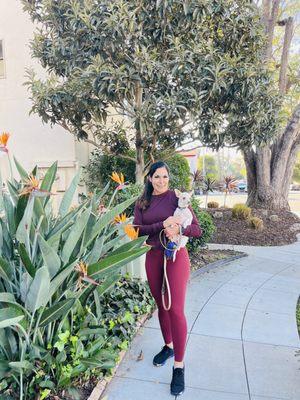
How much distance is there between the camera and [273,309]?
176 inches

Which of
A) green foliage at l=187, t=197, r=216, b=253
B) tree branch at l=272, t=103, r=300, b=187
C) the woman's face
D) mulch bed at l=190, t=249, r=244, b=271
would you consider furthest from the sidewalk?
tree branch at l=272, t=103, r=300, b=187

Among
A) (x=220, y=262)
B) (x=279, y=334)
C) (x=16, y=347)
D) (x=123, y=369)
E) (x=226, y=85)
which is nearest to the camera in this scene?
(x=16, y=347)

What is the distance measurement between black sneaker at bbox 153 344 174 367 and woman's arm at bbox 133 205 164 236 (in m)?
1.13

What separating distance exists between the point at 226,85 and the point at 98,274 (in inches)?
168

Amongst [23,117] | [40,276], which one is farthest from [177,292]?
[23,117]

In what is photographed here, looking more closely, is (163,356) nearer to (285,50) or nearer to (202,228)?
(202,228)

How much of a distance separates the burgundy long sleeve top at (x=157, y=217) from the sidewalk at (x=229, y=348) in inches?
45.4

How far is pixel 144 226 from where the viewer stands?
2.89 m

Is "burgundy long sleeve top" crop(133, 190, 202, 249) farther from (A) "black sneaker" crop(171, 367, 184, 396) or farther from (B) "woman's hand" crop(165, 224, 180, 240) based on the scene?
(A) "black sneaker" crop(171, 367, 184, 396)

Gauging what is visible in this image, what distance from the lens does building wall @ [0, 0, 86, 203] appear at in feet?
29.5

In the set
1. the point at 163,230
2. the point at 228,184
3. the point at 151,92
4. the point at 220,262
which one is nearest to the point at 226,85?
the point at 151,92

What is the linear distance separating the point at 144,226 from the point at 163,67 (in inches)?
140

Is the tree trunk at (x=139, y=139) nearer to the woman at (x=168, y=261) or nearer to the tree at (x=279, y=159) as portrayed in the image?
the woman at (x=168, y=261)

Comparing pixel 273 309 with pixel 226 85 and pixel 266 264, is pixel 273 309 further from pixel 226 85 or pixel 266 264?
pixel 226 85
